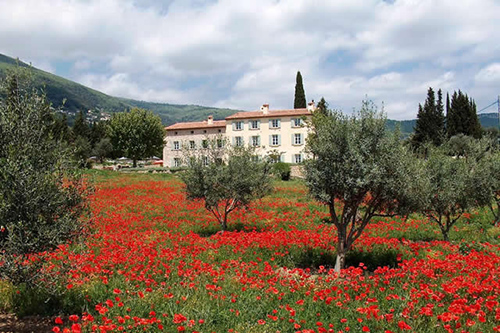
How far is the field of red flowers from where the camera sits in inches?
238

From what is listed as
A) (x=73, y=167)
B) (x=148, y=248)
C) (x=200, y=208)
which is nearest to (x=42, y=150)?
(x=73, y=167)

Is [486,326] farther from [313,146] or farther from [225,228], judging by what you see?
[225,228]

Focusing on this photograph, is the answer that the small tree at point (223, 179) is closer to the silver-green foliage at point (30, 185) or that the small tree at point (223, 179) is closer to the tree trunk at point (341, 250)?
the tree trunk at point (341, 250)

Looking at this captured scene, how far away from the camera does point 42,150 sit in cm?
630

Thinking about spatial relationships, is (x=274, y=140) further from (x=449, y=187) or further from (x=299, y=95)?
(x=449, y=187)

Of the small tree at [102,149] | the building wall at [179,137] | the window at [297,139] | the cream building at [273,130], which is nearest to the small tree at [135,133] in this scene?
the building wall at [179,137]

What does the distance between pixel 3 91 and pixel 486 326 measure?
9.27 meters

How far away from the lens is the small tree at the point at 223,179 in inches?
635

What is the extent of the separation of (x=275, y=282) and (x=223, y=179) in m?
8.28

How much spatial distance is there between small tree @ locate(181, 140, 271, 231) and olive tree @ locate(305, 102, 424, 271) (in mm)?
6288

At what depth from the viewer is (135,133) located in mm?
65438

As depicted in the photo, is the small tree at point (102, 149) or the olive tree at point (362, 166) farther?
the small tree at point (102, 149)

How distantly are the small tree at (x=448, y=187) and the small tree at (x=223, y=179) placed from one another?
6.89 m

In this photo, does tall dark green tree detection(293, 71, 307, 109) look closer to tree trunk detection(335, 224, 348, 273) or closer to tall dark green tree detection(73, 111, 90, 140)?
tall dark green tree detection(73, 111, 90, 140)
